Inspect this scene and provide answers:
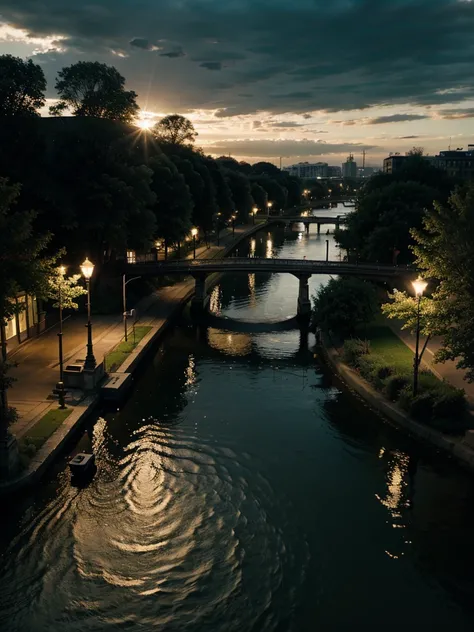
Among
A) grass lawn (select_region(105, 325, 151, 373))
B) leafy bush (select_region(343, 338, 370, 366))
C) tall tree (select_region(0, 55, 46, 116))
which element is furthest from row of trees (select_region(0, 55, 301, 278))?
leafy bush (select_region(343, 338, 370, 366))

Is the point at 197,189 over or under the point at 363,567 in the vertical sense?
over

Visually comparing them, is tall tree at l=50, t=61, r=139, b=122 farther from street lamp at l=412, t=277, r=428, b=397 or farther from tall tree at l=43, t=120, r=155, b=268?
street lamp at l=412, t=277, r=428, b=397

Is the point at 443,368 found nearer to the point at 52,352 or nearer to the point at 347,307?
the point at 347,307

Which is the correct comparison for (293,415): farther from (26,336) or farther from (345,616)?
(26,336)

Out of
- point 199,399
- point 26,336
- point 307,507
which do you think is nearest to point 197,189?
point 26,336

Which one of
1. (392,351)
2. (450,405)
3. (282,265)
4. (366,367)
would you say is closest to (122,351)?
(366,367)
